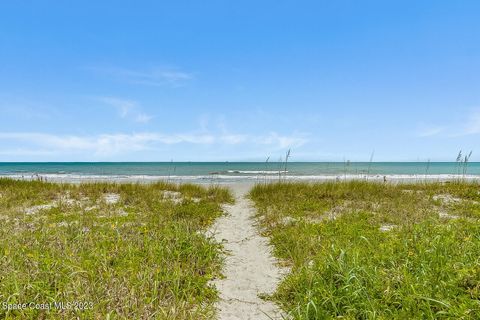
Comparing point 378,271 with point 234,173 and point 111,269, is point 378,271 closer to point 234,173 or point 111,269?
point 111,269

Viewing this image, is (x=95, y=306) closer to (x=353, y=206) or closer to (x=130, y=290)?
(x=130, y=290)

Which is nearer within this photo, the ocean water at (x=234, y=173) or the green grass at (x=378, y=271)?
the green grass at (x=378, y=271)

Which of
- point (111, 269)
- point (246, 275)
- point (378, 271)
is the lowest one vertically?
point (246, 275)

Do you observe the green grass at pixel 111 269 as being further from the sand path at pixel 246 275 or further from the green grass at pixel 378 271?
the green grass at pixel 378 271

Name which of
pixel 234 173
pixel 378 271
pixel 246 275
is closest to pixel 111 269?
pixel 246 275

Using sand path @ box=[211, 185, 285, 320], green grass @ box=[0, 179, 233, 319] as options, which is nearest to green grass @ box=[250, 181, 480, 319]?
sand path @ box=[211, 185, 285, 320]

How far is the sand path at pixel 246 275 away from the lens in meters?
4.43

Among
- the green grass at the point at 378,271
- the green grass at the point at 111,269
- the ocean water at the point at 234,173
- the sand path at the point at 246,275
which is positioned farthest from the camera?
the ocean water at the point at 234,173

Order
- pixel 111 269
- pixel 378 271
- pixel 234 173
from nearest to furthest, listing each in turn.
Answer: pixel 378 271, pixel 111 269, pixel 234 173

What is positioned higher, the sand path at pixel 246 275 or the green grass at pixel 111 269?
the green grass at pixel 111 269

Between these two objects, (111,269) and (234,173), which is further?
(234,173)

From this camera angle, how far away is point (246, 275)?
18.9 ft

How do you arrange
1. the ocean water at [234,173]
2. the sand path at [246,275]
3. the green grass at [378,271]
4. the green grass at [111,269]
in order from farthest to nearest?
the ocean water at [234,173] → the sand path at [246,275] → the green grass at [111,269] → the green grass at [378,271]

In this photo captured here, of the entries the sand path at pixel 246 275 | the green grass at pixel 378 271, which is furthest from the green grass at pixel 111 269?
the green grass at pixel 378 271
